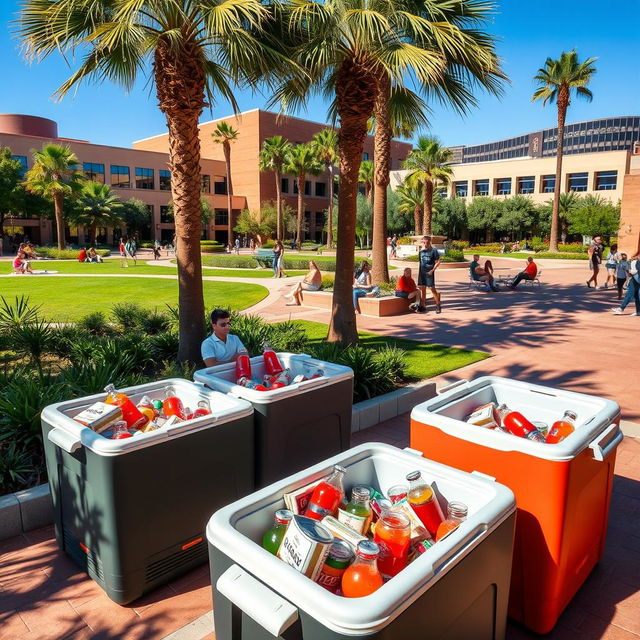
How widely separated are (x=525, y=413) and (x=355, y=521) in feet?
6.00

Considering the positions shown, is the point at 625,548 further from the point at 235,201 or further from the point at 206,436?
the point at 235,201

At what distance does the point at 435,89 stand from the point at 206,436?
8.84 metres

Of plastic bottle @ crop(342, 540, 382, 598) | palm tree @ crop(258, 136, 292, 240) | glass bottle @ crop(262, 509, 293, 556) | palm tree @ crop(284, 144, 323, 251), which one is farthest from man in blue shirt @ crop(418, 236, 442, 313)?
palm tree @ crop(258, 136, 292, 240)

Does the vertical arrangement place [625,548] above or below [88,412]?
below

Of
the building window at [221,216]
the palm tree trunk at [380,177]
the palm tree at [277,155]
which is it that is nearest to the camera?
the palm tree trunk at [380,177]

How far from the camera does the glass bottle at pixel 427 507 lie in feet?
7.50

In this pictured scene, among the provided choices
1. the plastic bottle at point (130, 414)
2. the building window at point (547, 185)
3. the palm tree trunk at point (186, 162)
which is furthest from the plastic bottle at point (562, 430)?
the building window at point (547, 185)

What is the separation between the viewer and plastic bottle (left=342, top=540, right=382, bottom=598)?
1.82 m

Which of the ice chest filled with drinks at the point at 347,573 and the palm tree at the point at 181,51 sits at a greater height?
the palm tree at the point at 181,51

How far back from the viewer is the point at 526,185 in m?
64.4

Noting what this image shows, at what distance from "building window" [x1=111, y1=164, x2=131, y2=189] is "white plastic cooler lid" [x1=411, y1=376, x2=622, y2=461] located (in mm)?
62688

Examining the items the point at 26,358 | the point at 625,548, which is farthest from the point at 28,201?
the point at 625,548

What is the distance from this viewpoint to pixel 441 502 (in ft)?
8.02

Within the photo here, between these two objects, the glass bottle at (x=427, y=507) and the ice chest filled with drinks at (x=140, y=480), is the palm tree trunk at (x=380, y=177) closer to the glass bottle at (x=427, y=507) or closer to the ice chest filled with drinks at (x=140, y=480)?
the ice chest filled with drinks at (x=140, y=480)
